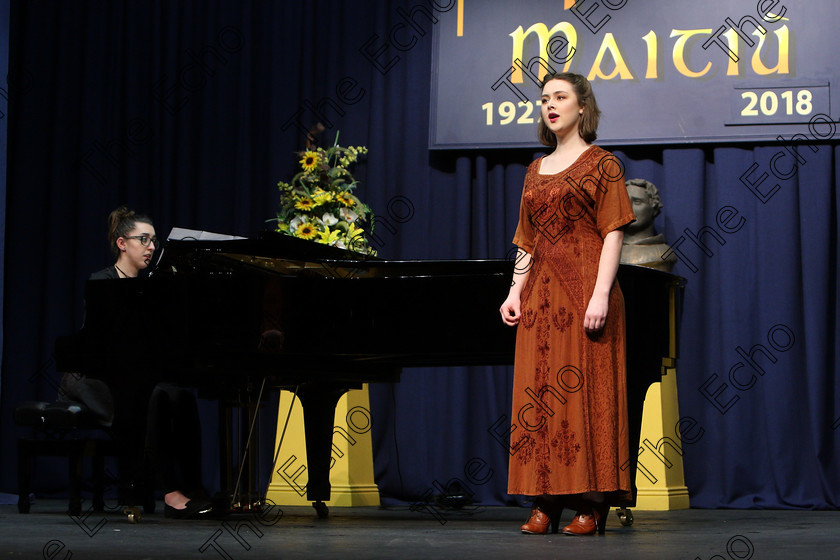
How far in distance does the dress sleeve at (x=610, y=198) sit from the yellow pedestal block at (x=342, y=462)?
2223 millimetres

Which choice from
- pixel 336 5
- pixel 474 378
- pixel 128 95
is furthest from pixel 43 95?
pixel 474 378

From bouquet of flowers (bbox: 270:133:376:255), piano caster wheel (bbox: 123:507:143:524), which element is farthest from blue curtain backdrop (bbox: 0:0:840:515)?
piano caster wheel (bbox: 123:507:143:524)

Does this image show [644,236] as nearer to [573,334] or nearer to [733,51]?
[733,51]

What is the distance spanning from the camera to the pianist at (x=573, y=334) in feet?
9.58

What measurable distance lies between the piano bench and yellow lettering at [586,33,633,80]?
9.31 feet

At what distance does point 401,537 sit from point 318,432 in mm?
991

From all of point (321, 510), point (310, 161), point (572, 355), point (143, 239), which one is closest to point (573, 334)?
point (572, 355)

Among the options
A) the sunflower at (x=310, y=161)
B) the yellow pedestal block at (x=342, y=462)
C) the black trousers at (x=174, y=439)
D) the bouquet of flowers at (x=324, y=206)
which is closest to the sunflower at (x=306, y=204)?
the bouquet of flowers at (x=324, y=206)

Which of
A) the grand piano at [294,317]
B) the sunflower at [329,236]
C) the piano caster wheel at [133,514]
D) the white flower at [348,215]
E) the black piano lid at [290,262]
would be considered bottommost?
the piano caster wheel at [133,514]

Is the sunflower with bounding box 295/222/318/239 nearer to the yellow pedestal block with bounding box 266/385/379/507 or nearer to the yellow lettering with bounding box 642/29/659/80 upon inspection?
the yellow pedestal block with bounding box 266/385/379/507

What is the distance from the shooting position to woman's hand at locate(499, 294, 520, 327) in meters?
3.04

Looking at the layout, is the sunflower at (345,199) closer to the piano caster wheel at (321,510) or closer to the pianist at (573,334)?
the piano caster wheel at (321,510)

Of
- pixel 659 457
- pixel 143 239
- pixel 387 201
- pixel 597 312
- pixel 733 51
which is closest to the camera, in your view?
pixel 597 312

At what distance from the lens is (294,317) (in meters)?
3.45
